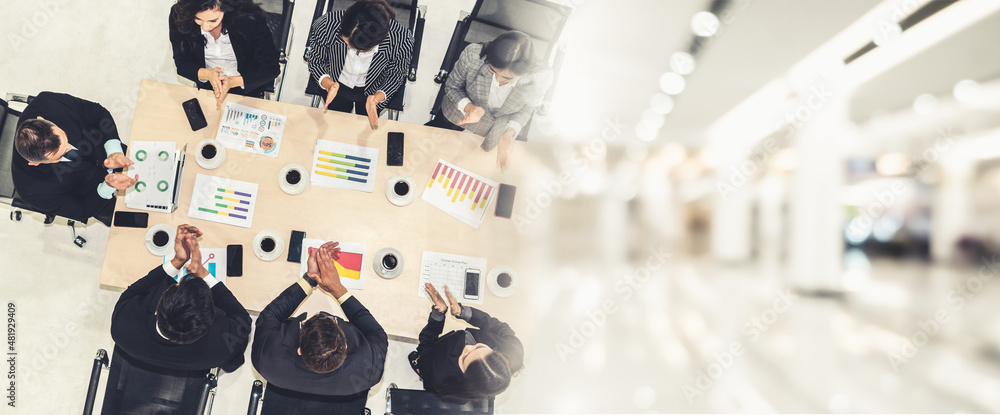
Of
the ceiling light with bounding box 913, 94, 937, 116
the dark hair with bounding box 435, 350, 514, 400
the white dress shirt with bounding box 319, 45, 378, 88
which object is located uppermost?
the ceiling light with bounding box 913, 94, 937, 116

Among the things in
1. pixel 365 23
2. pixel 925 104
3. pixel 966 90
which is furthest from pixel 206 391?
pixel 966 90

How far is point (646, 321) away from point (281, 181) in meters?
2.89

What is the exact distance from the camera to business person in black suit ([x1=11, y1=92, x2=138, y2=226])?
1.69 meters

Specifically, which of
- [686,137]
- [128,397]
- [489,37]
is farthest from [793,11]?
[128,397]

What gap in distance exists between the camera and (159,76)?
107 inches

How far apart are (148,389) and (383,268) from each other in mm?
1271

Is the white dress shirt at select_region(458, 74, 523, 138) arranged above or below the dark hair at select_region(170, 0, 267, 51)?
below

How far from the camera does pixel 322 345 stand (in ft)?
5.26

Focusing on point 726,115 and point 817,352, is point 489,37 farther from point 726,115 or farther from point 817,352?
point 817,352

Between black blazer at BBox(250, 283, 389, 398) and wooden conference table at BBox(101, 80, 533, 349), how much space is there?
0.08 m

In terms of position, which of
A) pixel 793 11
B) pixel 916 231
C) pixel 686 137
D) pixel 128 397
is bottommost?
pixel 128 397

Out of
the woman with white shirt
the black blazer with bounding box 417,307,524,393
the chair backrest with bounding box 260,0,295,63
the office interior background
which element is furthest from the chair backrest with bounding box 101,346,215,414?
the woman with white shirt

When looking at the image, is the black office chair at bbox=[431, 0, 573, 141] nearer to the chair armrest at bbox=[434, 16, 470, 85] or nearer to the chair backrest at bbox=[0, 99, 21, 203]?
the chair armrest at bbox=[434, 16, 470, 85]

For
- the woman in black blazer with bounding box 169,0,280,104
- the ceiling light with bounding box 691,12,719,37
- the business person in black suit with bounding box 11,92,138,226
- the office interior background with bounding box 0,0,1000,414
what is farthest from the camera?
the ceiling light with bounding box 691,12,719,37
